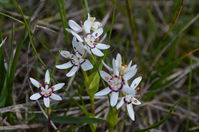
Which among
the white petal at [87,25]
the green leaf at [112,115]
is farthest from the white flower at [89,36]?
the green leaf at [112,115]

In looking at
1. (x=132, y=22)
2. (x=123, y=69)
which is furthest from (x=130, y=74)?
(x=132, y=22)

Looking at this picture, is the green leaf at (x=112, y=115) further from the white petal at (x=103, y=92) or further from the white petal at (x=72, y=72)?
the white petal at (x=72, y=72)

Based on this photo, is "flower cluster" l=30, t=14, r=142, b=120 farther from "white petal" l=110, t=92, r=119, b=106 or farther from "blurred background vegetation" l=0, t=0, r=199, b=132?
"blurred background vegetation" l=0, t=0, r=199, b=132

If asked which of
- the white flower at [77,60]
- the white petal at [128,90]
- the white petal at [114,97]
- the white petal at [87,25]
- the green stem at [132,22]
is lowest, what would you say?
the white petal at [114,97]

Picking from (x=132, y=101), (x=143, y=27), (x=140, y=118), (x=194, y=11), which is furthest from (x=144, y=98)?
(x=194, y=11)

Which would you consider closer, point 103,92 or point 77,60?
point 103,92

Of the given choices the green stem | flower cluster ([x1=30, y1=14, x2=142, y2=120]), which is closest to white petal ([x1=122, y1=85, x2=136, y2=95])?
flower cluster ([x1=30, y1=14, x2=142, y2=120])

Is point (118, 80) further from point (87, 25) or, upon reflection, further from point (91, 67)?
point (87, 25)

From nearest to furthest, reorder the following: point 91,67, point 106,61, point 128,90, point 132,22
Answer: point 128,90, point 91,67, point 106,61, point 132,22
